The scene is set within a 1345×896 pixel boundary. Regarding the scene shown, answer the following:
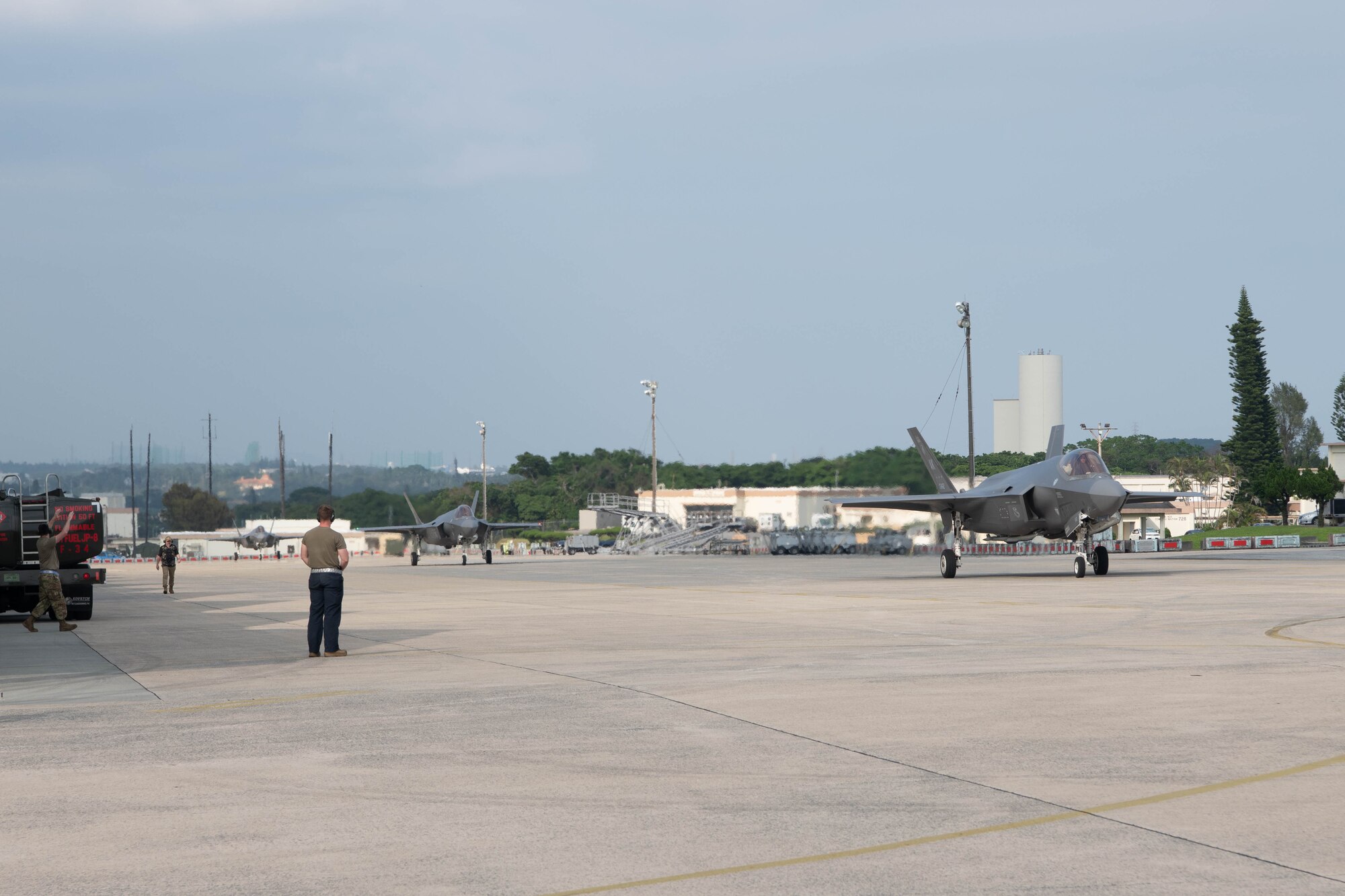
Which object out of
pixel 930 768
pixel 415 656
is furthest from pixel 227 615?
pixel 930 768

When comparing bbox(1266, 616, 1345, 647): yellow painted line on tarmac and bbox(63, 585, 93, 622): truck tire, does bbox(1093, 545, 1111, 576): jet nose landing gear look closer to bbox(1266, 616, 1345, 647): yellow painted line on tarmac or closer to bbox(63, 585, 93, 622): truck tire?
bbox(1266, 616, 1345, 647): yellow painted line on tarmac

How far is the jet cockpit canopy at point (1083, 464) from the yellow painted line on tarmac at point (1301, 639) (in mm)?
12209

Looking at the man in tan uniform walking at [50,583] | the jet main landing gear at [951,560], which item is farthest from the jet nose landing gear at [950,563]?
the man in tan uniform walking at [50,583]

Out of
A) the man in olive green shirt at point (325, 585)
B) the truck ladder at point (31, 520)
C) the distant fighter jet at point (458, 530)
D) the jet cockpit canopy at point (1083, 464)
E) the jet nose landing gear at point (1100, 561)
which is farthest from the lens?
the distant fighter jet at point (458, 530)

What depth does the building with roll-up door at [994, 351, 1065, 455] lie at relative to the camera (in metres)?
102

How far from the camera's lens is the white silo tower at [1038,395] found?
117 meters

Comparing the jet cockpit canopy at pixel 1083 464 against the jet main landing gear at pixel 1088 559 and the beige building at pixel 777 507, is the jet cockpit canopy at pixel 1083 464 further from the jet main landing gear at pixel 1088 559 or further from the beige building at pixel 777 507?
the beige building at pixel 777 507

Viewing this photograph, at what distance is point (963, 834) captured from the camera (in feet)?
19.7

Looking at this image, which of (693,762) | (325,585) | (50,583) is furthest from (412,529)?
(693,762)

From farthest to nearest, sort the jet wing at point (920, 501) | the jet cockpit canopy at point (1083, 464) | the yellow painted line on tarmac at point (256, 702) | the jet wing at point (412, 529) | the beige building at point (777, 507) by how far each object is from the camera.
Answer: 1. the jet wing at point (412, 529)
2. the beige building at point (777, 507)
3. the jet wing at point (920, 501)
4. the jet cockpit canopy at point (1083, 464)
5. the yellow painted line on tarmac at point (256, 702)

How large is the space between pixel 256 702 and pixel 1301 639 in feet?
37.2

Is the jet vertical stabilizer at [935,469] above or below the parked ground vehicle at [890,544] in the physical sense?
above

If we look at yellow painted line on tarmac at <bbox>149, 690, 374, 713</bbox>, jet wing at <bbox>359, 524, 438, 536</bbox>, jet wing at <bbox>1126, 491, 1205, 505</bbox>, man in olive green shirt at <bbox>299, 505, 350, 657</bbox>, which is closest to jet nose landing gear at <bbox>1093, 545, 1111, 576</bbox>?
jet wing at <bbox>1126, 491, 1205, 505</bbox>

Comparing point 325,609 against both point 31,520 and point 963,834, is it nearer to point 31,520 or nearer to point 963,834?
point 31,520
